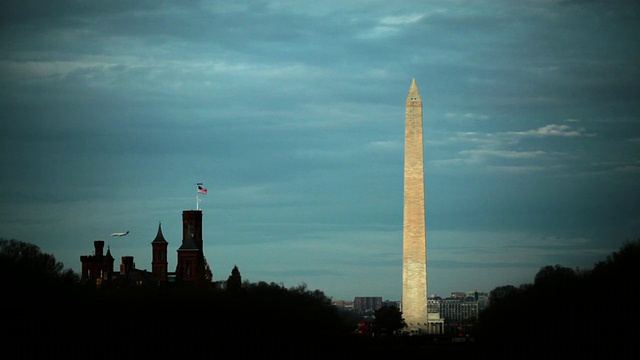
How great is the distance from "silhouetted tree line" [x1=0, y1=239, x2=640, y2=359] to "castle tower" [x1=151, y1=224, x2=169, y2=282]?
36056mm

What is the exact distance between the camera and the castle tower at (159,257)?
125 meters

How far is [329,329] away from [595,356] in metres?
41.0

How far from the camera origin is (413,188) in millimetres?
90375

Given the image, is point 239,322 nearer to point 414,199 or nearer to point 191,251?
point 414,199

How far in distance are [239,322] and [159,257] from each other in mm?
58013

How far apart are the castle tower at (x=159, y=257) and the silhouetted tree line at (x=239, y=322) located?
118 feet

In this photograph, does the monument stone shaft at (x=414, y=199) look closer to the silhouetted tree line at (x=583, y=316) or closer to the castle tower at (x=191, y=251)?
the silhouetted tree line at (x=583, y=316)

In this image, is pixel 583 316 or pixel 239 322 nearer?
pixel 583 316

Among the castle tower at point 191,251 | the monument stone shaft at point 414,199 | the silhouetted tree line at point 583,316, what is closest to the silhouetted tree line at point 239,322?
the silhouetted tree line at point 583,316

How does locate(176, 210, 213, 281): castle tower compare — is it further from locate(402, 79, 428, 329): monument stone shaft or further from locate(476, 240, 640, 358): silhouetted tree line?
locate(476, 240, 640, 358): silhouetted tree line

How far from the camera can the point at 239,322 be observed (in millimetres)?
70188

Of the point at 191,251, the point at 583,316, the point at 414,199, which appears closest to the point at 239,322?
the point at 583,316

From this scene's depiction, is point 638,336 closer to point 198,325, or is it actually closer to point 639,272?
point 639,272

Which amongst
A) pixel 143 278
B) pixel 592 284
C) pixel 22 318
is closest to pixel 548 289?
pixel 592 284
